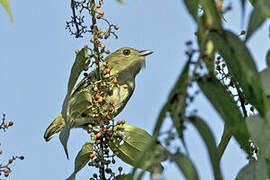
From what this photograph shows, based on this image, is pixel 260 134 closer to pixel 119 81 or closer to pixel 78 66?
pixel 78 66

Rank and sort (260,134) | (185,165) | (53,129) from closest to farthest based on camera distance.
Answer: (185,165) < (260,134) < (53,129)

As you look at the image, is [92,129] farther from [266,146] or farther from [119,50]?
[119,50]

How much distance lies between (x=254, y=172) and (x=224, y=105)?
0.48 m

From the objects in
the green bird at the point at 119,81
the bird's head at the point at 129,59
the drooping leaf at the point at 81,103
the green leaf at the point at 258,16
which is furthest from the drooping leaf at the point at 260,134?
the bird's head at the point at 129,59

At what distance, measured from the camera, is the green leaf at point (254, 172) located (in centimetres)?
183

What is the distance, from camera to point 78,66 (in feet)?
9.32

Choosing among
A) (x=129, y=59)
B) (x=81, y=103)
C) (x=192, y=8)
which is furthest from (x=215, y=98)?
(x=129, y=59)

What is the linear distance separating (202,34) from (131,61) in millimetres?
4819

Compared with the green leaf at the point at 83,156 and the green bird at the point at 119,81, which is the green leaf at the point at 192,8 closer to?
the green leaf at the point at 83,156

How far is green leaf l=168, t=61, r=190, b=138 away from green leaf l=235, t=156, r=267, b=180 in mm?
659

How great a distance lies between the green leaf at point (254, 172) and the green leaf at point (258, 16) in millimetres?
638

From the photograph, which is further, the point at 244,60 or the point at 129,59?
the point at 129,59

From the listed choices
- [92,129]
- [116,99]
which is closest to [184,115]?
[92,129]

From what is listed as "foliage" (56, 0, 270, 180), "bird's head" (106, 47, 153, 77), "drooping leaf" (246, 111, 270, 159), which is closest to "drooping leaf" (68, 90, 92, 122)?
"foliage" (56, 0, 270, 180)
